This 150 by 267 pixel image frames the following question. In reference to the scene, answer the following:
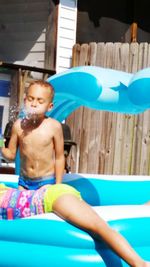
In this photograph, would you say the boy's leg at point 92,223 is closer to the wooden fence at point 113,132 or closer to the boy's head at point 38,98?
the boy's head at point 38,98

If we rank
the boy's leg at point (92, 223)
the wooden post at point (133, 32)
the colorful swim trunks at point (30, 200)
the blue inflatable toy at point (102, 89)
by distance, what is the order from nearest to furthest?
the boy's leg at point (92, 223) < the colorful swim trunks at point (30, 200) < the blue inflatable toy at point (102, 89) < the wooden post at point (133, 32)

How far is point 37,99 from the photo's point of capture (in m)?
3.35

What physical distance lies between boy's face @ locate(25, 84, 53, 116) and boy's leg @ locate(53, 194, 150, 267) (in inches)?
32.0

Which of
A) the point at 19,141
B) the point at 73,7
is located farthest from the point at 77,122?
the point at 19,141

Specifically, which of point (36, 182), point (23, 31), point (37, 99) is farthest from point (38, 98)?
point (23, 31)

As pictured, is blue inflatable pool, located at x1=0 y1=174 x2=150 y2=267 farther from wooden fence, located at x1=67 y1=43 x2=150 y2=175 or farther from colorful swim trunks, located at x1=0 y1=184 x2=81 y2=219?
wooden fence, located at x1=67 y1=43 x2=150 y2=175

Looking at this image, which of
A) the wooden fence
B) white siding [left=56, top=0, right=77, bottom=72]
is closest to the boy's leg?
the wooden fence

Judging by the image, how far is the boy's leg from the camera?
8.21ft

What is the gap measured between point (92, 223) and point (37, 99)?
1.03 m

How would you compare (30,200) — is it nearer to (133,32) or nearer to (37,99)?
(37,99)

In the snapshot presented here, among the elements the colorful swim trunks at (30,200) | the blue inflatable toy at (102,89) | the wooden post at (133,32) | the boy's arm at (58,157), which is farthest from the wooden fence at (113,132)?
the colorful swim trunks at (30,200)

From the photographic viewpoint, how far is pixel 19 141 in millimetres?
3537

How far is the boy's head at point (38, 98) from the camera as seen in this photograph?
3.34 m

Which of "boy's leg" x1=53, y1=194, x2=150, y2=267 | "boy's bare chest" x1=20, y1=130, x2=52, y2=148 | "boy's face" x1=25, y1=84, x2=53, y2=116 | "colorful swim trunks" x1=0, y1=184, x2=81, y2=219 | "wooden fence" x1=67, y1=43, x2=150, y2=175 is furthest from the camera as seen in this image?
"wooden fence" x1=67, y1=43, x2=150, y2=175
